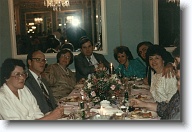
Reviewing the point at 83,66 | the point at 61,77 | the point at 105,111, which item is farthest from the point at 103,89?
the point at 83,66

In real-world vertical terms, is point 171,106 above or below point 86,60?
below

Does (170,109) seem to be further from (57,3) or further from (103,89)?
(57,3)

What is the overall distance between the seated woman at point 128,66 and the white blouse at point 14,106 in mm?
1752

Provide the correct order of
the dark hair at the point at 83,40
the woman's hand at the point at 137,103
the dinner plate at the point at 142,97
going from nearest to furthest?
the woman's hand at the point at 137,103 < the dinner plate at the point at 142,97 < the dark hair at the point at 83,40

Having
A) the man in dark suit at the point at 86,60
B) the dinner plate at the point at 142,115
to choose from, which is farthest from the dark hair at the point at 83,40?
the dinner plate at the point at 142,115

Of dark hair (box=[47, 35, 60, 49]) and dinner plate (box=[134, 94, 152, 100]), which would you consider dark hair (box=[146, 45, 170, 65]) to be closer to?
dinner plate (box=[134, 94, 152, 100])

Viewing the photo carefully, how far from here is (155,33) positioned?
3777 mm

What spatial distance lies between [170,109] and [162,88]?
0.73 metres

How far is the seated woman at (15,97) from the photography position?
195cm

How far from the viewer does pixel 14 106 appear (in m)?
1.98

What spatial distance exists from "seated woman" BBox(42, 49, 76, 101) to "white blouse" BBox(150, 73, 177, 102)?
112 centimetres

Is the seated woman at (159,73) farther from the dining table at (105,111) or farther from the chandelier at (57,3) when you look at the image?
the chandelier at (57,3)

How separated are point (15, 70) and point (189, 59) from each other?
1213 mm

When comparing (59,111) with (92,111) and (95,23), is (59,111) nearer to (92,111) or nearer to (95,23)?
(92,111)
